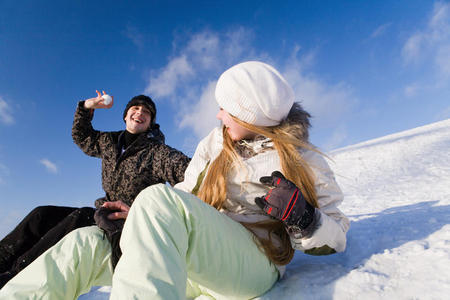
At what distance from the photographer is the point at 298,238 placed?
1242mm

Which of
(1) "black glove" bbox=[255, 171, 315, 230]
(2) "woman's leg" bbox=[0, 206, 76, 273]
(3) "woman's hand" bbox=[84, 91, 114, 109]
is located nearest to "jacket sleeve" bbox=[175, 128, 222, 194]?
(1) "black glove" bbox=[255, 171, 315, 230]


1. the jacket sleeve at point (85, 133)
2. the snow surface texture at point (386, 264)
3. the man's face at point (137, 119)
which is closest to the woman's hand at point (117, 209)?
the snow surface texture at point (386, 264)

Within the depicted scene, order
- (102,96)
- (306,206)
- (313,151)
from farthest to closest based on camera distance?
1. (102,96)
2. (313,151)
3. (306,206)

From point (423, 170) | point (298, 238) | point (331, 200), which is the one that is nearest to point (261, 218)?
point (298, 238)

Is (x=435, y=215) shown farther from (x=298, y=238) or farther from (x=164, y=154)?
(x=164, y=154)

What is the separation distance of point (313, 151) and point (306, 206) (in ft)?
1.20

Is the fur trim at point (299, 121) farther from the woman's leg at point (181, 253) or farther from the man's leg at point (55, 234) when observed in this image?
the man's leg at point (55, 234)

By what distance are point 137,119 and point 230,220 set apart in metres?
1.82

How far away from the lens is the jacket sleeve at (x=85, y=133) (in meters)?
2.80

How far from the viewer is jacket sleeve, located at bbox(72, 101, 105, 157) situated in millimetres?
2799

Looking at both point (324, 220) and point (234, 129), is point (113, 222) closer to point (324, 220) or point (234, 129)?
point (234, 129)

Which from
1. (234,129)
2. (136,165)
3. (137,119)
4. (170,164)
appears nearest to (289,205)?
(234,129)

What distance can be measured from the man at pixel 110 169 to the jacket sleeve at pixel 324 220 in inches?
51.4

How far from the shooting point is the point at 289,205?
1131 mm
